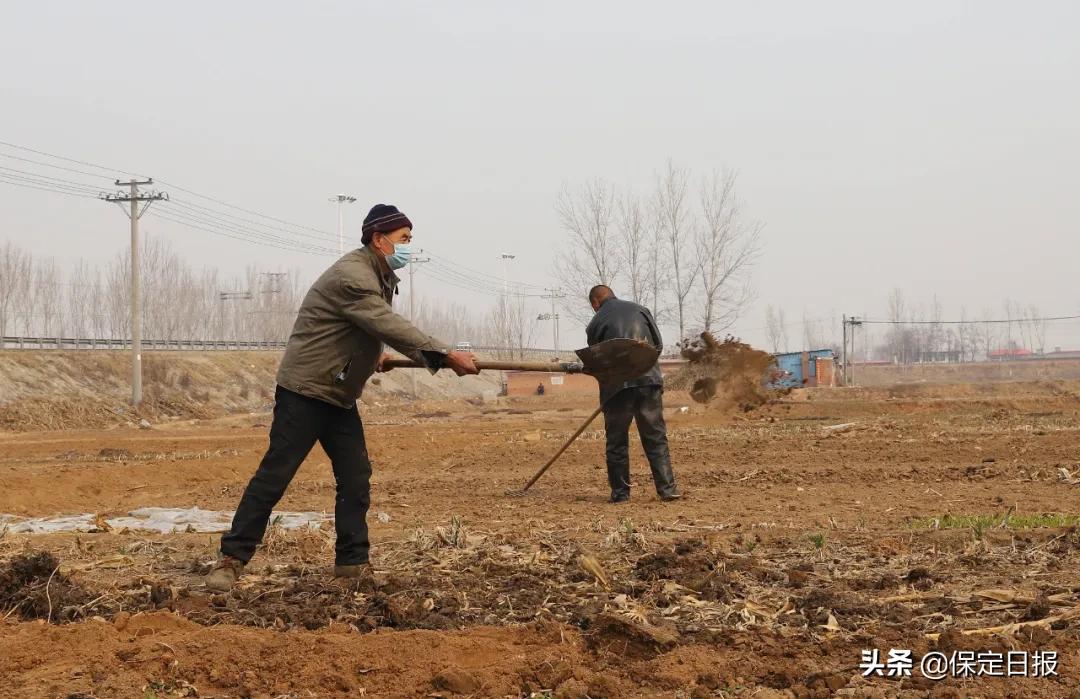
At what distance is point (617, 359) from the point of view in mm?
7566

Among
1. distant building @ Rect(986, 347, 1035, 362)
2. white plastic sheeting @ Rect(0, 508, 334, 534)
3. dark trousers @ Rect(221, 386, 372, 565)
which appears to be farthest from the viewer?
distant building @ Rect(986, 347, 1035, 362)

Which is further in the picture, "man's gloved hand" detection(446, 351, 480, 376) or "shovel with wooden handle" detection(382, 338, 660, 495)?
"shovel with wooden handle" detection(382, 338, 660, 495)

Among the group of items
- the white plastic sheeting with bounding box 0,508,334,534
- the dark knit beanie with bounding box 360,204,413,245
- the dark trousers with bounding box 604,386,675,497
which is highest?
the dark knit beanie with bounding box 360,204,413,245

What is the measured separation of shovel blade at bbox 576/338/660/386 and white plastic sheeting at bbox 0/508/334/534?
2.26 m

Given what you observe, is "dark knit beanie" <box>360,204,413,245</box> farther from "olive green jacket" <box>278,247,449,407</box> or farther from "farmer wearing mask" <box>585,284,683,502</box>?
"farmer wearing mask" <box>585,284,683,502</box>

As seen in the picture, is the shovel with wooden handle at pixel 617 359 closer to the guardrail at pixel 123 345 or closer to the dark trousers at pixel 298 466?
the dark trousers at pixel 298 466

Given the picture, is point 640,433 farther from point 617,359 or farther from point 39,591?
point 39,591

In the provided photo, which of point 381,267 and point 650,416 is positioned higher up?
point 381,267

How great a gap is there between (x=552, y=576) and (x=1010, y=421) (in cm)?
1468

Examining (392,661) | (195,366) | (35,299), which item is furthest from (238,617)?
(35,299)

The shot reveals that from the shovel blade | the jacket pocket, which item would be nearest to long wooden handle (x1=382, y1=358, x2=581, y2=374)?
the jacket pocket

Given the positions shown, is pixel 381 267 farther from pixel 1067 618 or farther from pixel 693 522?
pixel 1067 618

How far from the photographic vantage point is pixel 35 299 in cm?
6819

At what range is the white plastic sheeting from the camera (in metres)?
7.30
